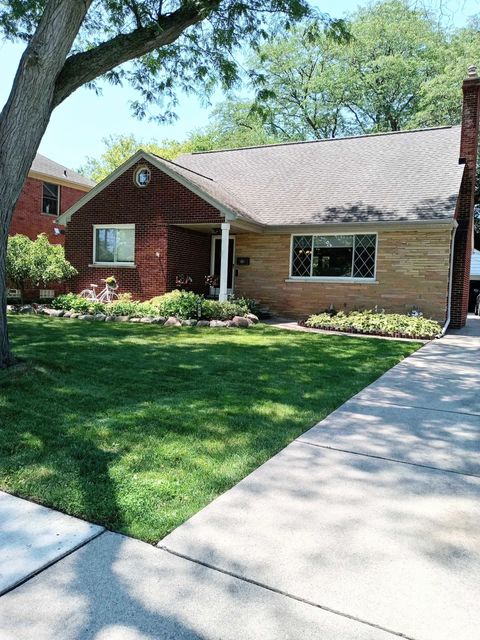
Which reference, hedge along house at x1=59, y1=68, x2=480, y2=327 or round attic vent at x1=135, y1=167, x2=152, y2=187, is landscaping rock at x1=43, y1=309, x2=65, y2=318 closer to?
hedge along house at x1=59, y1=68, x2=480, y2=327

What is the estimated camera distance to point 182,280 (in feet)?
50.1

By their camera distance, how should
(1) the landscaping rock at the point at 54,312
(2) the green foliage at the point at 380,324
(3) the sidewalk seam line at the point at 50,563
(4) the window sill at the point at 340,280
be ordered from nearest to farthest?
(3) the sidewalk seam line at the point at 50,563 → (2) the green foliage at the point at 380,324 → (1) the landscaping rock at the point at 54,312 → (4) the window sill at the point at 340,280

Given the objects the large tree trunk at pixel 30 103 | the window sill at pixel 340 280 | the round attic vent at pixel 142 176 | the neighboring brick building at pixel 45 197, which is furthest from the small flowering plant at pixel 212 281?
the large tree trunk at pixel 30 103

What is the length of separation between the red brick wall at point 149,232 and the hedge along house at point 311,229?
33mm

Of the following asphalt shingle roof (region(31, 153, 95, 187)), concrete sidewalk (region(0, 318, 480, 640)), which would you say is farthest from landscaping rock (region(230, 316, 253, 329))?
asphalt shingle roof (region(31, 153, 95, 187))

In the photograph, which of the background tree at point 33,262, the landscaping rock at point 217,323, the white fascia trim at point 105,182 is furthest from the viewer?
the white fascia trim at point 105,182

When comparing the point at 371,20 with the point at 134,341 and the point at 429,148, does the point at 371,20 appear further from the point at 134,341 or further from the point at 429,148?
the point at 134,341

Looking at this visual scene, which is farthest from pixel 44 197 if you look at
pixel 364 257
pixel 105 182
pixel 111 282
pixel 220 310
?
pixel 364 257

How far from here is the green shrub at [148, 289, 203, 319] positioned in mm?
12766

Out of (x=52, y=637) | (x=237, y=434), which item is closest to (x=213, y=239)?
(x=237, y=434)

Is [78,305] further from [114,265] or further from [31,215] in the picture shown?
[31,215]

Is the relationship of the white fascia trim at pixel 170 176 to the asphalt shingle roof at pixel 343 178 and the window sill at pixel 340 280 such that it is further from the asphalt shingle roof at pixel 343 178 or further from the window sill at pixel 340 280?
the window sill at pixel 340 280

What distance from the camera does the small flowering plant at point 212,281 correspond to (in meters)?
16.0

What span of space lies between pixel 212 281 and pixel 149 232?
2.55m
